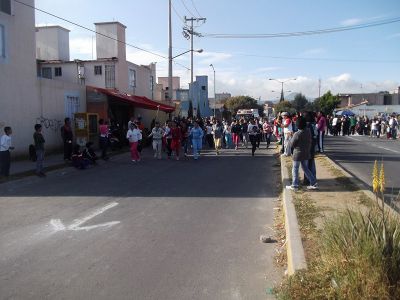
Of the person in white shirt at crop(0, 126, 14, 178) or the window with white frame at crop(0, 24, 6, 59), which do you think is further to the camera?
the window with white frame at crop(0, 24, 6, 59)

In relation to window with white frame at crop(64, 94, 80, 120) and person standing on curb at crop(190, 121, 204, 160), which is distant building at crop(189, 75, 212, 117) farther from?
person standing on curb at crop(190, 121, 204, 160)

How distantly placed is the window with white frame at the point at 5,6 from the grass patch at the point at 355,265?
16.6 m

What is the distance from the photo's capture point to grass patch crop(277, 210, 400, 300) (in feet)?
12.9

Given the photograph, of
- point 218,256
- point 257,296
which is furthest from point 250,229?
point 257,296

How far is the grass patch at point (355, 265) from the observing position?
12.9 feet

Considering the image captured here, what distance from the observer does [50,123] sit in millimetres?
20500

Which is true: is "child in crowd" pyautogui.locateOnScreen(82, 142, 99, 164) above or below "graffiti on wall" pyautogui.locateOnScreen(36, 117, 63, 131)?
below

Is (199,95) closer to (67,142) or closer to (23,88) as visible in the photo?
(23,88)

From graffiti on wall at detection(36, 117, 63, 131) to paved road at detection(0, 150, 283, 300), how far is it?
722 centimetres

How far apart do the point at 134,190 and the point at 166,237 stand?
456 centimetres

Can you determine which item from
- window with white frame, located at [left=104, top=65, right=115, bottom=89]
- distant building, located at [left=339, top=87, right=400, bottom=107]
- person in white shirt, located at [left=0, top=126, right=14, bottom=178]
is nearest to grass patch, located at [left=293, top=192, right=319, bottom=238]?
person in white shirt, located at [left=0, top=126, right=14, bottom=178]

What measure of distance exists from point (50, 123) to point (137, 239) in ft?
49.0

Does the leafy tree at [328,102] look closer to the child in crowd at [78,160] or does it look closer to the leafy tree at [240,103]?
the leafy tree at [240,103]

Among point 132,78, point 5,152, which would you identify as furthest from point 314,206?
point 132,78
